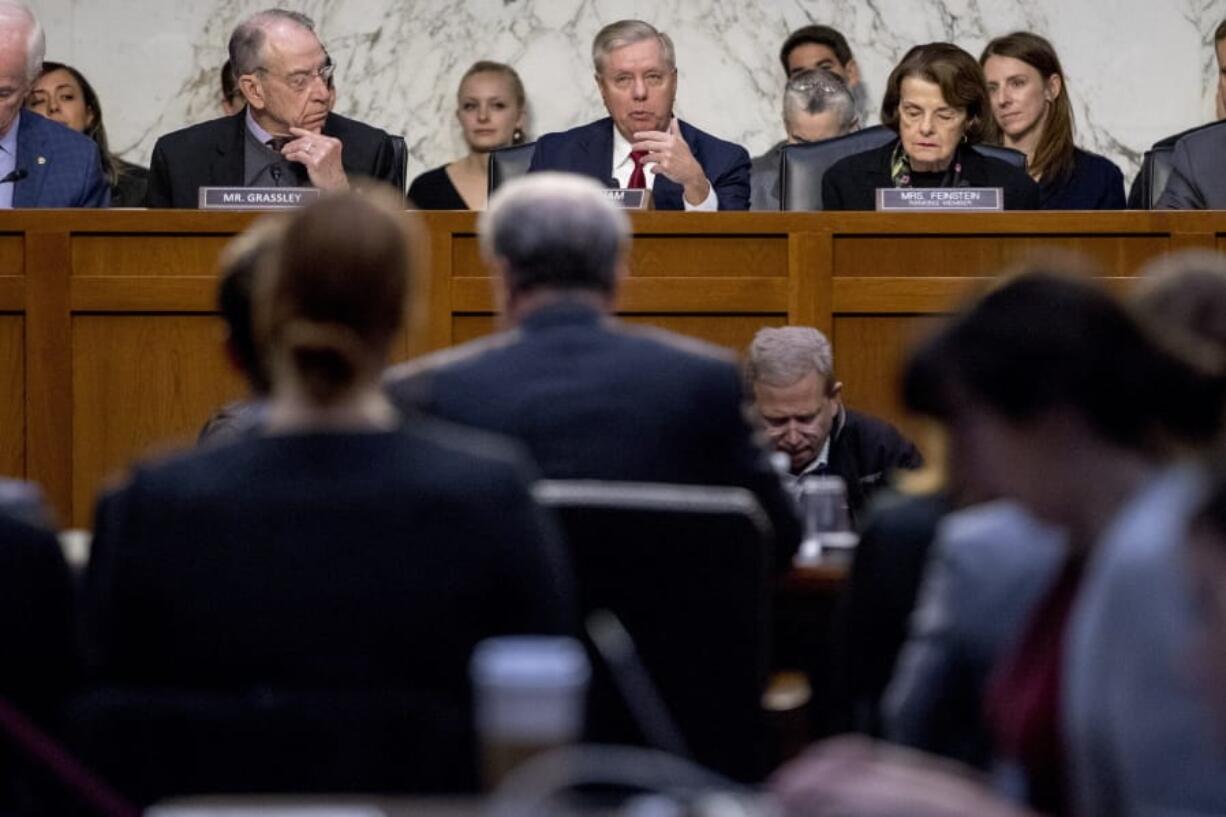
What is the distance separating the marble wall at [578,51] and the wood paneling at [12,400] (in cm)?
367

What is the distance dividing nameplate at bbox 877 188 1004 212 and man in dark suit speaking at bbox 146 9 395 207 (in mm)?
1635

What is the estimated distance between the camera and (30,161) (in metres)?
7.43

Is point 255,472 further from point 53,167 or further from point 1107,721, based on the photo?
point 53,167

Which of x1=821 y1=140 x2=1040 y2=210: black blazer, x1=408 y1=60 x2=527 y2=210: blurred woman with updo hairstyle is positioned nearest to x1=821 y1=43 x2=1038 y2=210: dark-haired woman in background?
x1=821 y1=140 x2=1040 y2=210: black blazer

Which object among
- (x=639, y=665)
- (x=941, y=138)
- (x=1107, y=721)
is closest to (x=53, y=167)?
(x=941, y=138)

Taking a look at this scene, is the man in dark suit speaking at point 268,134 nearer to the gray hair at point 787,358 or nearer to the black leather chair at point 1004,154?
the black leather chair at point 1004,154

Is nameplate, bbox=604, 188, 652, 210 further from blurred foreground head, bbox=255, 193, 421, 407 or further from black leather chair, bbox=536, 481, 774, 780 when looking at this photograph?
blurred foreground head, bbox=255, 193, 421, 407

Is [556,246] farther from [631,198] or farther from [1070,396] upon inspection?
[631,198]

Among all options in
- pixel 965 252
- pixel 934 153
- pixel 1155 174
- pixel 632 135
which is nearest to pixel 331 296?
pixel 965 252

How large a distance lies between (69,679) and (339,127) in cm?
489

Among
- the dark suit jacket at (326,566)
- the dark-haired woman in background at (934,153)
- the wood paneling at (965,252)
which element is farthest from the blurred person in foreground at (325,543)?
the dark-haired woman in background at (934,153)

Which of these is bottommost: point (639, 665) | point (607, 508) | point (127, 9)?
point (639, 665)

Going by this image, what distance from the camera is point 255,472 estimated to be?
2.78 metres

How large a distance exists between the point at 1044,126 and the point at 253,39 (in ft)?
8.52
